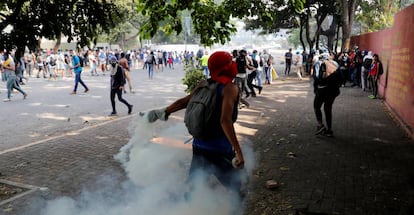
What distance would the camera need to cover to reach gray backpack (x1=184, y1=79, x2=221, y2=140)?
3.04 metres

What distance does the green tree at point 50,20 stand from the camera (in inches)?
185

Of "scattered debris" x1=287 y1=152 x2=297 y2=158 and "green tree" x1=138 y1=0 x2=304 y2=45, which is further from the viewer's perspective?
"green tree" x1=138 y1=0 x2=304 y2=45

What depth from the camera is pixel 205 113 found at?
3.04m

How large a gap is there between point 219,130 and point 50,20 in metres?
2.95

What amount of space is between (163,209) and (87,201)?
120 cm

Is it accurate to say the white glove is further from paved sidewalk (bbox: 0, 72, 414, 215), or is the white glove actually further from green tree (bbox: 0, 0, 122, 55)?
green tree (bbox: 0, 0, 122, 55)

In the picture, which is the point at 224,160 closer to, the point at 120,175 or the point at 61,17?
the point at 120,175

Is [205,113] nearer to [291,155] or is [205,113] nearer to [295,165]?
[295,165]

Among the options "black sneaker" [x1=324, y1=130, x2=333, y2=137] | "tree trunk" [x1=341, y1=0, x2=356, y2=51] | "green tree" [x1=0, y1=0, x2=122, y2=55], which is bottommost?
"black sneaker" [x1=324, y1=130, x2=333, y2=137]

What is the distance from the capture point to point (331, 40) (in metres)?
32.0

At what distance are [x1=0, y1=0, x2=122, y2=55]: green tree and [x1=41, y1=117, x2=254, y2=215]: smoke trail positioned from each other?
1.85 metres

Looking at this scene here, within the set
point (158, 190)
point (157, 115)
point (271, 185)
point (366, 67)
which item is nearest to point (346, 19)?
point (366, 67)

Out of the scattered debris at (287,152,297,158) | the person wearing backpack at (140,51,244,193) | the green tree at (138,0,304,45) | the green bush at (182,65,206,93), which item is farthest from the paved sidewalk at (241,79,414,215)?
the green bush at (182,65,206,93)

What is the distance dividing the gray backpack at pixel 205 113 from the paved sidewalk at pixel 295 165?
1439 millimetres
